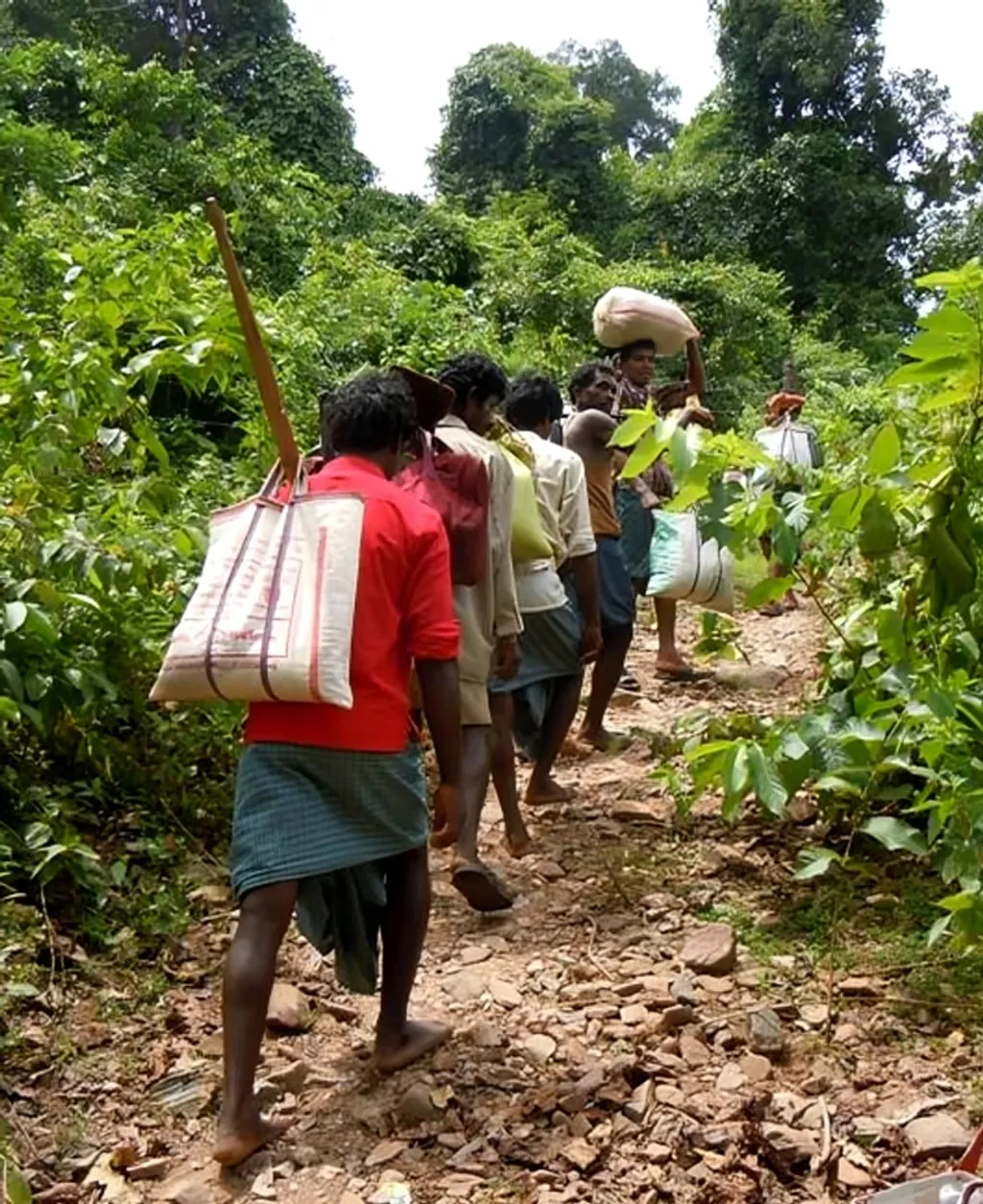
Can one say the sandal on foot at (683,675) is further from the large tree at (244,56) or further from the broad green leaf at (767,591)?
the large tree at (244,56)

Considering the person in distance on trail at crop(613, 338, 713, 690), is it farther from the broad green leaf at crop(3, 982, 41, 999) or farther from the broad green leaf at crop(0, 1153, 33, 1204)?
the broad green leaf at crop(0, 1153, 33, 1204)

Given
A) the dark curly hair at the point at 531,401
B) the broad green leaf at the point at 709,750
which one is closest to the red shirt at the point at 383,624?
the broad green leaf at the point at 709,750

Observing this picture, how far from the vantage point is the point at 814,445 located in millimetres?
7758

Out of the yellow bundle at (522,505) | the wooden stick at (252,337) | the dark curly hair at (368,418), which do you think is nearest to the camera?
the wooden stick at (252,337)

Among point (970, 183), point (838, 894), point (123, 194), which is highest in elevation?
point (970, 183)

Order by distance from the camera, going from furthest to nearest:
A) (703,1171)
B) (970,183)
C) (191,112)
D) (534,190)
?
(970,183)
(534,190)
(191,112)
(703,1171)

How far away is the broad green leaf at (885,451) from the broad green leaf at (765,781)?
3.87ft

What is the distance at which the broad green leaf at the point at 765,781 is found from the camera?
320 centimetres

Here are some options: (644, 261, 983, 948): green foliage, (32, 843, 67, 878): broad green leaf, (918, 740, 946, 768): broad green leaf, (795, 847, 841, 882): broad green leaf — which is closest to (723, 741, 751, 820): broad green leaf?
(644, 261, 983, 948): green foliage

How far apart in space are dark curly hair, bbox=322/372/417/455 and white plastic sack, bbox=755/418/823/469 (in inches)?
196

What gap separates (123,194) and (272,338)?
323 inches

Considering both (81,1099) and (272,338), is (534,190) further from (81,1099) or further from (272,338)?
(81,1099)

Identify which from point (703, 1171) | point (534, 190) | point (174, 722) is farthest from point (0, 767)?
point (534, 190)

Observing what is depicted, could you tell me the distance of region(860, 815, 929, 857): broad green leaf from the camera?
3.14m
